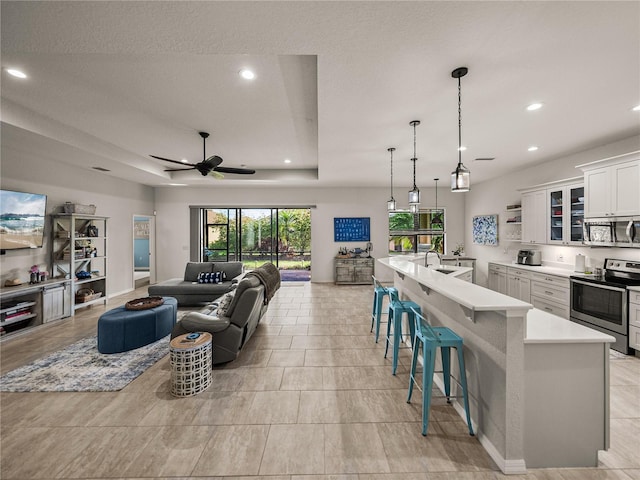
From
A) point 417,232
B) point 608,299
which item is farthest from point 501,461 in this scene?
point 417,232

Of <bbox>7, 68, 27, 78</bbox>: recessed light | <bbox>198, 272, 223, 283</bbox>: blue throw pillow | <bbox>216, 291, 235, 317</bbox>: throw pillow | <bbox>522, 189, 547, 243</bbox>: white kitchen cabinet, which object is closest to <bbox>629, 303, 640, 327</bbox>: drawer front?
<bbox>522, 189, 547, 243</bbox>: white kitchen cabinet

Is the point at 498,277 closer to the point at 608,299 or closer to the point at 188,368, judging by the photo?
the point at 608,299

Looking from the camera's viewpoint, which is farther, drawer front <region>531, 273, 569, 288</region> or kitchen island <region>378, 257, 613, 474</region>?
drawer front <region>531, 273, 569, 288</region>

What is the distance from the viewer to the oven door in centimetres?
339

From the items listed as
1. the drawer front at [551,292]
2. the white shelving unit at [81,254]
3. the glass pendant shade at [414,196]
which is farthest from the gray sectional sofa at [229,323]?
the drawer front at [551,292]

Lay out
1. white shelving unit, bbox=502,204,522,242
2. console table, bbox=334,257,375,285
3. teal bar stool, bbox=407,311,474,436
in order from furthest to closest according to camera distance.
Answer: console table, bbox=334,257,375,285, white shelving unit, bbox=502,204,522,242, teal bar stool, bbox=407,311,474,436

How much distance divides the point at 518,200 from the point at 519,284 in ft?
6.52

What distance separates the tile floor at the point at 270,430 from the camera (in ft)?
5.90

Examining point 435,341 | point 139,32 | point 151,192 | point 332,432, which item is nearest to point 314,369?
point 332,432

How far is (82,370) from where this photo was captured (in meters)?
3.02

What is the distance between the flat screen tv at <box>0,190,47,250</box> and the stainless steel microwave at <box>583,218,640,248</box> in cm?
870

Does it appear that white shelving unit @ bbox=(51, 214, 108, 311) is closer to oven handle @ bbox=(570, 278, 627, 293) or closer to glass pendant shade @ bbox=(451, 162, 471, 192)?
glass pendant shade @ bbox=(451, 162, 471, 192)

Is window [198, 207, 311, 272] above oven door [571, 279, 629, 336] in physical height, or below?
above

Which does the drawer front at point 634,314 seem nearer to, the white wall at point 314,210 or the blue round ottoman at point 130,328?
the white wall at point 314,210
